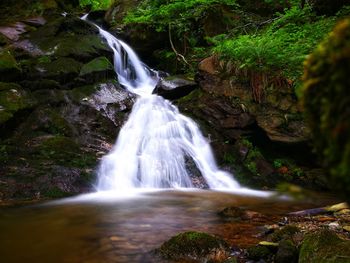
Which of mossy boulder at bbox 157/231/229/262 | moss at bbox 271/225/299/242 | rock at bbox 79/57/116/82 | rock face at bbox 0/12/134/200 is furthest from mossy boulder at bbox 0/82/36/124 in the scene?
moss at bbox 271/225/299/242

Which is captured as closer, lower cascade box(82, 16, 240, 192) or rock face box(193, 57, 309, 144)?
lower cascade box(82, 16, 240, 192)

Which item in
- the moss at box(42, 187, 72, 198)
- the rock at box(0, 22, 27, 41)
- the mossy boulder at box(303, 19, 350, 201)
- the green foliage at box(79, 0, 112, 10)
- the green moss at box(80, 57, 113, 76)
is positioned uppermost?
the green foliage at box(79, 0, 112, 10)

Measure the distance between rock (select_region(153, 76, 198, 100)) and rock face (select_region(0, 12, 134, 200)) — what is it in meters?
1.15

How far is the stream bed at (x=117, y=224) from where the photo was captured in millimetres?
4805

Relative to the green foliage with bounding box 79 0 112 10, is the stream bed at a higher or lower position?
lower

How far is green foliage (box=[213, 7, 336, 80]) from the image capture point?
6746mm

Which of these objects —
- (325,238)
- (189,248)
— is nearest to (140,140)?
(189,248)

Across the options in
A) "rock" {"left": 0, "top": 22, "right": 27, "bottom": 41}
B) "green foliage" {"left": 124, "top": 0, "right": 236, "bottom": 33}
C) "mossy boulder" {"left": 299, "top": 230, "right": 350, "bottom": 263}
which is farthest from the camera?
"green foliage" {"left": 124, "top": 0, "right": 236, "bottom": 33}

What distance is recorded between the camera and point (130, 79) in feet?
48.5

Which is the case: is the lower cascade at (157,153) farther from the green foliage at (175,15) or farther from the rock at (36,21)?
the rock at (36,21)

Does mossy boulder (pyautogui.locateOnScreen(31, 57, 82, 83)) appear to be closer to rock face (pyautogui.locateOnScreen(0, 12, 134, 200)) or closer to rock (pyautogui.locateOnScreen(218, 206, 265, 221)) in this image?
rock face (pyautogui.locateOnScreen(0, 12, 134, 200))

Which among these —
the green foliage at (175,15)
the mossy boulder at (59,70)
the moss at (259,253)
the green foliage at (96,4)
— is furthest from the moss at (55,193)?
the green foliage at (96,4)

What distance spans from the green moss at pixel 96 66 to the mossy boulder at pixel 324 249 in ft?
33.2

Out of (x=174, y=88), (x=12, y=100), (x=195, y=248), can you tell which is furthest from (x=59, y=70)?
(x=195, y=248)
